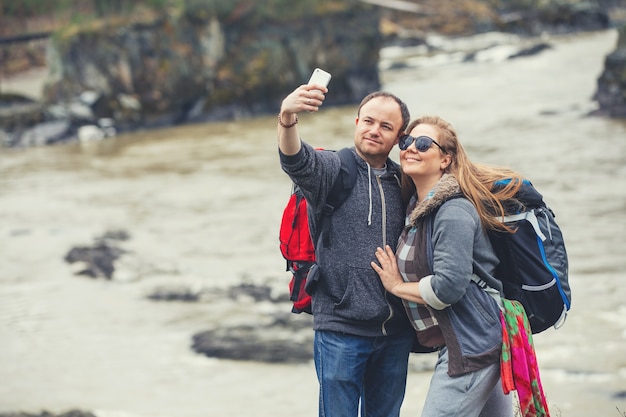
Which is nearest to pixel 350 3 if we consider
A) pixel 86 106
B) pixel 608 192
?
pixel 86 106

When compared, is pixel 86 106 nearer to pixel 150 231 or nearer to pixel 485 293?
pixel 150 231

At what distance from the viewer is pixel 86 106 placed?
1346 inches

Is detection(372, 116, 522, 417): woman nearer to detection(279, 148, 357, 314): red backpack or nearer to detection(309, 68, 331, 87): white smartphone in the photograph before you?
detection(279, 148, 357, 314): red backpack

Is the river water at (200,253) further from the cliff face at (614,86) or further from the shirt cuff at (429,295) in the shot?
the shirt cuff at (429,295)

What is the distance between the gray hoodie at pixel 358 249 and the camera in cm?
375

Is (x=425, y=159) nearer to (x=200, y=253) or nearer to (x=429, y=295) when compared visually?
(x=429, y=295)

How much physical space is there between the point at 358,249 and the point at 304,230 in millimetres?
343

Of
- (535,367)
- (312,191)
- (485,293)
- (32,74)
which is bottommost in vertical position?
(32,74)

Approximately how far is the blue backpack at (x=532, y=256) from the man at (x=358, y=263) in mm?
515

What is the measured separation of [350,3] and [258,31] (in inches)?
175

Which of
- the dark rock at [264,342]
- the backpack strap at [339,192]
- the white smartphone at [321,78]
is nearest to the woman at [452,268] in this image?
the backpack strap at [339,192]

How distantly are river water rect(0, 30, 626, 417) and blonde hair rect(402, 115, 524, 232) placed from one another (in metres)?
2.03

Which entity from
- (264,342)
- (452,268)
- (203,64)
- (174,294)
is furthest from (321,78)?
(203,64)

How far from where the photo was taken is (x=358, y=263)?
12.3 ft
